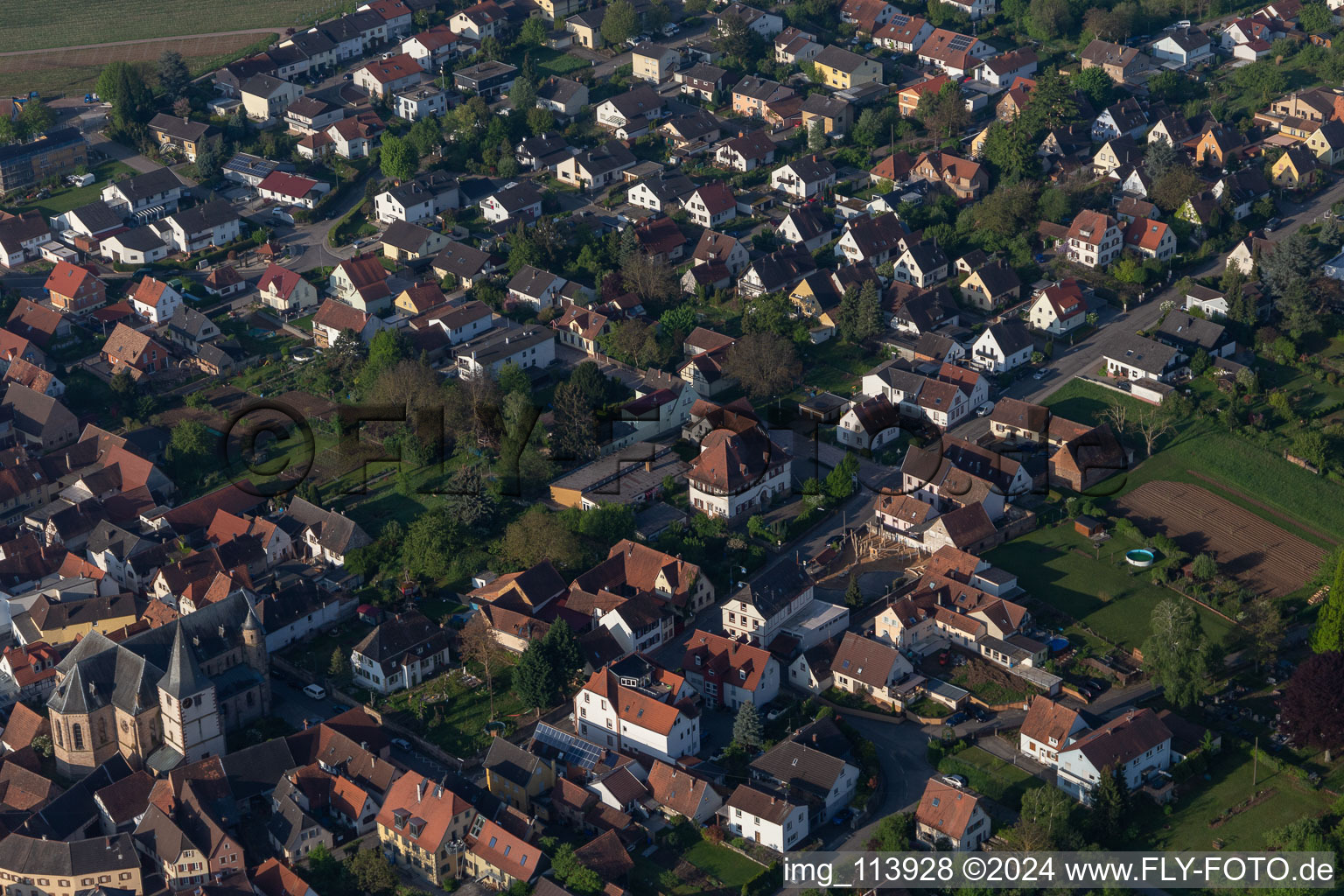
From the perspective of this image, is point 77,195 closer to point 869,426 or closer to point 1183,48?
point 869,426

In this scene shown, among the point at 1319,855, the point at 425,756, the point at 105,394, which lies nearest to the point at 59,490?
the point at 105,394

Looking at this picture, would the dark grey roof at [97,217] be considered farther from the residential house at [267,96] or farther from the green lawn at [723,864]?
the green lawn at [723,864]

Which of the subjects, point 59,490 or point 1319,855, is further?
point 59,490

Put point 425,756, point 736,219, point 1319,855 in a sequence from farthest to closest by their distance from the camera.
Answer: point 736,219
point 425,756
point 1319,855

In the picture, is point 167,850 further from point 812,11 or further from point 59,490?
point 812,11

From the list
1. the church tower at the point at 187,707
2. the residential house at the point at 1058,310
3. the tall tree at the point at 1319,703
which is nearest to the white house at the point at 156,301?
the church tower at the point at 187,707

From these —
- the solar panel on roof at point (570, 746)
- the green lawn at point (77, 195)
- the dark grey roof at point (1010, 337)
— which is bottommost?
the solar panel on roof at point (570, 746)

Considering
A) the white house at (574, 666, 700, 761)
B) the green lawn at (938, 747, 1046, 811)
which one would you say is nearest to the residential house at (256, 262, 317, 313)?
the white house at (574, 666, 700, 761)
